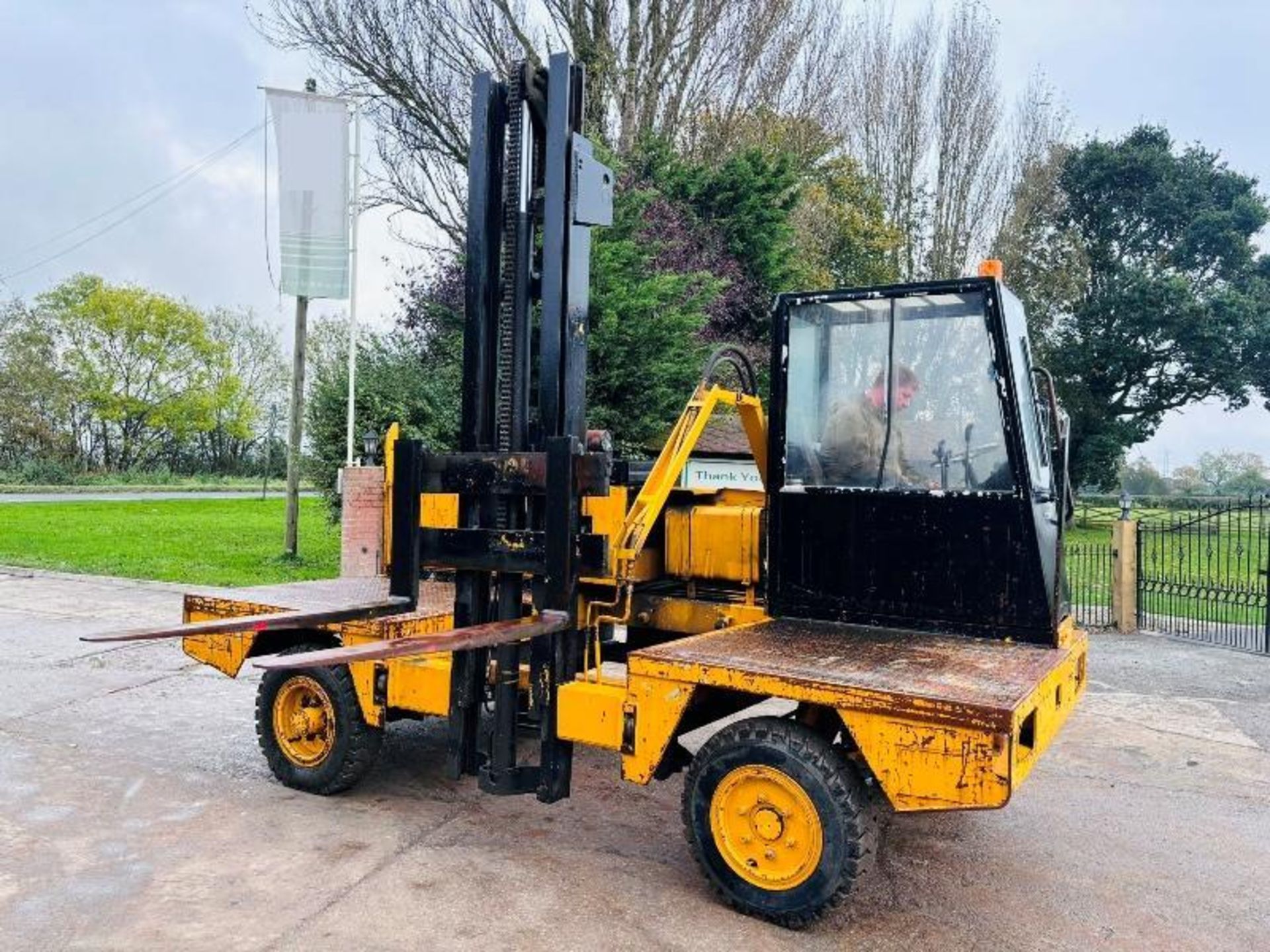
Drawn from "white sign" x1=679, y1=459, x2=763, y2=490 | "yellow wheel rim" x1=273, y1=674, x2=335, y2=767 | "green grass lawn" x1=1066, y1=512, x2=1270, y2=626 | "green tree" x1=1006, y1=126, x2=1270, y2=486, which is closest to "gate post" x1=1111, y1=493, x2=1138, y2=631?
"green grass lawn" x1=1066, y1=512, x2=1270, y2=626

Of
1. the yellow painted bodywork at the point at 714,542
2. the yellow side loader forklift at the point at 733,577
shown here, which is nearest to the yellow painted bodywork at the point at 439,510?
the yellow side loader forklift at the point at 733,577

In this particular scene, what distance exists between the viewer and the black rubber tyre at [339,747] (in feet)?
16.3

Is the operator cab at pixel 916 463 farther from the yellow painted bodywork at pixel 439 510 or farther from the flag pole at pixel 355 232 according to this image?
the flag pole at pixel 355 232

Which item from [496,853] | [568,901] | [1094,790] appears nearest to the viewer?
[568,901]

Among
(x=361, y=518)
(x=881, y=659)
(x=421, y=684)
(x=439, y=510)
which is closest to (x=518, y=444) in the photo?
(x=439, y=510)

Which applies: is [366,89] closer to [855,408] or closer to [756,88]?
[756,88]

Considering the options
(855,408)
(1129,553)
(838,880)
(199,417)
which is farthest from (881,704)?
(199,417)

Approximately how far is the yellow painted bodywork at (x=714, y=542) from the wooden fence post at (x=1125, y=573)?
7.52 m

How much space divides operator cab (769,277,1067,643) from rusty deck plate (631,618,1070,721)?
12cm

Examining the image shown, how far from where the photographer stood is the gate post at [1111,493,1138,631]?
435 inches

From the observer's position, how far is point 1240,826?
5078 mm

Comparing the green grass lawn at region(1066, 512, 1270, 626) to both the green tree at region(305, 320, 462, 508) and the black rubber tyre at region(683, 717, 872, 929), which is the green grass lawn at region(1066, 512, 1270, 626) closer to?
the black rubber tyre at region(683, 717, 872, 929)

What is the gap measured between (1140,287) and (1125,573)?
17.9 m

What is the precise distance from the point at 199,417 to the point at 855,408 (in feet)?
148
